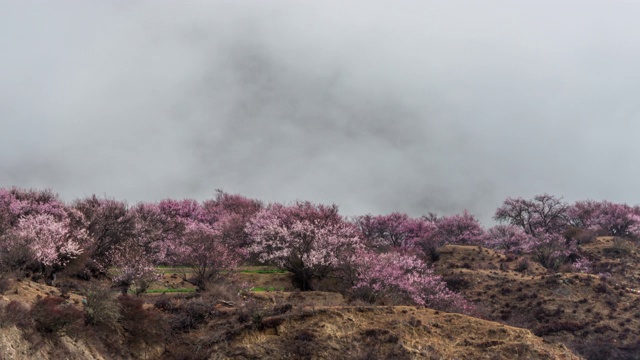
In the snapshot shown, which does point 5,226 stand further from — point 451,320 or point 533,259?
point 533,259

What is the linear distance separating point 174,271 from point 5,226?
437 inches

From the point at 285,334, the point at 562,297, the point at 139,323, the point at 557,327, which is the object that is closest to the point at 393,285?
the point at 285,334

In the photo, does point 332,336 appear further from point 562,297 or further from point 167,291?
point 562,297

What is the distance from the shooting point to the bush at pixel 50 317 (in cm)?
1581

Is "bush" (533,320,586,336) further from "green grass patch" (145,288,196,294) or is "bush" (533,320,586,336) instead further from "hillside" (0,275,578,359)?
"green grass patch" (145,288,196,294)

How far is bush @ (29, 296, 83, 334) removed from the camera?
623 inches

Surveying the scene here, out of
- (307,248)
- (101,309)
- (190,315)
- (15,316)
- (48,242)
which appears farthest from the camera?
(307,248)

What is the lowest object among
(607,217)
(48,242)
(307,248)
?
(48,242)

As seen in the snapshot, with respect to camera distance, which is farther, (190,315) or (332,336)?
(190,315)

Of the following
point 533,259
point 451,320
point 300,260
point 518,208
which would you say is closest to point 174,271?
point 300,260

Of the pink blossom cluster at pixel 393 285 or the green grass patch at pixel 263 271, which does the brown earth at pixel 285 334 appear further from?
the green grass patch at pixel 263 271

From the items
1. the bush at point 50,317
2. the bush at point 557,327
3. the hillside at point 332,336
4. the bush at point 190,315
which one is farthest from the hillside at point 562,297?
the bush at point 50,317

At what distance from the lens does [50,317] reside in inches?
631

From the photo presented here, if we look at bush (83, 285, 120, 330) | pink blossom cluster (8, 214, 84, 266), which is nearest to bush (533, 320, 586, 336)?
bush (83, 285, 120, 330)
